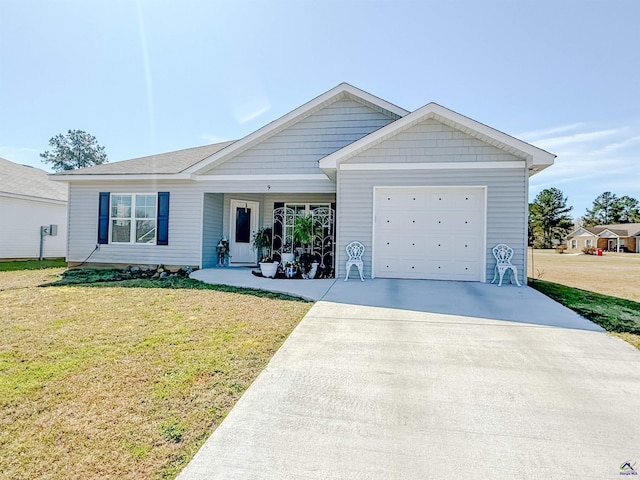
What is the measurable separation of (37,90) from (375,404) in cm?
2059

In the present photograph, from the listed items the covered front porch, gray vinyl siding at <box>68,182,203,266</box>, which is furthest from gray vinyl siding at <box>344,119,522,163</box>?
gray vinyl siding at <box>68,182,203,266</box>

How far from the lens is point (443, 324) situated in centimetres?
484

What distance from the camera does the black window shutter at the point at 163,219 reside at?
10.5m

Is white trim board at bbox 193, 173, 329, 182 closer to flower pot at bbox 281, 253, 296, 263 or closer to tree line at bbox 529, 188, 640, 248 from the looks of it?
flower pot at bbox 281, 253, 296, 263

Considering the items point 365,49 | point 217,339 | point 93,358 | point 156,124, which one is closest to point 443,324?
point 217,339

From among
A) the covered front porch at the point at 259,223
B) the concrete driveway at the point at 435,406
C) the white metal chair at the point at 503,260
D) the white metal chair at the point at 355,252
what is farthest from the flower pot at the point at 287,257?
the concrete driveway at the point at 435,406

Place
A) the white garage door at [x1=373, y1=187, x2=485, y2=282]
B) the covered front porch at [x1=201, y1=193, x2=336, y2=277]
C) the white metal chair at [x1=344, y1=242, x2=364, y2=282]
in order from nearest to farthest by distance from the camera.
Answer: the white garage door at [x1=373, y1=187, x2=485, y2=282] < the white metal chair at [x1=344, y1=242, x2=364, y2=282] < the covered front porch at [x1=201, y1=193, x2=336, y2=277]

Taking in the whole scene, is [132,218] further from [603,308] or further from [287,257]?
[603,308]

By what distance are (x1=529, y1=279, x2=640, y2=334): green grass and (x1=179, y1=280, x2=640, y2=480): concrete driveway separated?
604 millimetres

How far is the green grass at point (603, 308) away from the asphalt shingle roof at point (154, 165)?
33.7ft

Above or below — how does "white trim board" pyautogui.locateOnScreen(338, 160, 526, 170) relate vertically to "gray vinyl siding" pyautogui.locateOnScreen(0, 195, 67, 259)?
above

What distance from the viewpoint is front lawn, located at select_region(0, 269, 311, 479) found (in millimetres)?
2078

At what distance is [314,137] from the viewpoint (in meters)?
10.0

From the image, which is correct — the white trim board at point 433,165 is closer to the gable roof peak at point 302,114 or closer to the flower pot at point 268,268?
the gable roof peak at point 302,114
